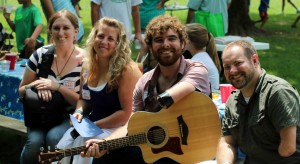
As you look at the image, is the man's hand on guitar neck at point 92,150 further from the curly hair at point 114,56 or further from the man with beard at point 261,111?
the man with beard at point 261,111

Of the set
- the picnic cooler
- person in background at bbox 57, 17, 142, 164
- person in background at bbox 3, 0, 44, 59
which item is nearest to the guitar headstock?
person in background at bbox 57, 17, 142, 164

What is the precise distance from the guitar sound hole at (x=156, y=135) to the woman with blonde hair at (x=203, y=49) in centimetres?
142

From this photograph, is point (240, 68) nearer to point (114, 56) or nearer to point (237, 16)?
point (114, 56)

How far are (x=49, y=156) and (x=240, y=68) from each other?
1295 mm

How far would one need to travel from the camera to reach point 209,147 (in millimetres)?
3785

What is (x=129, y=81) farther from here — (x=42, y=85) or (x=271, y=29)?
(x=271, y=29)

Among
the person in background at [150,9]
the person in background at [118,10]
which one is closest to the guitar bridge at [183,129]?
the person in background at [118,10]

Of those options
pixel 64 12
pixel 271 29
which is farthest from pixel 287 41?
pixel 64 12

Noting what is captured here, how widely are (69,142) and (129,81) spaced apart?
599 mm

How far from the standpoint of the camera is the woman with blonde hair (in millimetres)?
5109

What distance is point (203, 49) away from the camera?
533 centimetres

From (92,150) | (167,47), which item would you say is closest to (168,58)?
(167,47)

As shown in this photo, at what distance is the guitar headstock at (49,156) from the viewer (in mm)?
3662

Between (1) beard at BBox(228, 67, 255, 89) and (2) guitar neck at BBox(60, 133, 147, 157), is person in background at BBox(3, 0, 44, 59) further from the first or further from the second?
(1) beard at BBox(228, 67, 255, 89)
